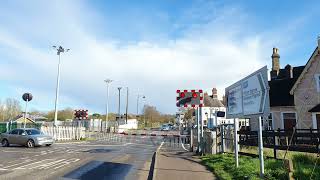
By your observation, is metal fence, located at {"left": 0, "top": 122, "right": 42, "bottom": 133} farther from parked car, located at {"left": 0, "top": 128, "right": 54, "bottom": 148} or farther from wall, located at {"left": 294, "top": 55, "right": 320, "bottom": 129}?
wall, located at {"left": 294, "top": 55, "right": 320, "bottom": 129}

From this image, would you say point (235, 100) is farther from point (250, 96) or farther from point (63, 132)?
point (63, 132)

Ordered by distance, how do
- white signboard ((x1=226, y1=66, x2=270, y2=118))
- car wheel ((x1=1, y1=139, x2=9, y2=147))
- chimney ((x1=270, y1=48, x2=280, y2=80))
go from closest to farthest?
white signboard ((x1=226, y1=66, x2=270, y2=118)) → car wheel ((x1=1, y1=139, x2=9, y2=147)) → chimney ((x1=270, y1=48, x2=280, y2=80))

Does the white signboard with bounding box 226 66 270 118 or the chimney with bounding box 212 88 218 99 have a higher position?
the chimney with bounding box 212 88 218 99

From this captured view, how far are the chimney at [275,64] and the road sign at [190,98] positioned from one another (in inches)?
964

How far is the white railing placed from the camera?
34750 mm

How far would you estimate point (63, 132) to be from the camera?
120 feet

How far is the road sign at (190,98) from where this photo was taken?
18266 mm

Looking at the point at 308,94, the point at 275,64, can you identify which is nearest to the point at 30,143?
the point at 308,94

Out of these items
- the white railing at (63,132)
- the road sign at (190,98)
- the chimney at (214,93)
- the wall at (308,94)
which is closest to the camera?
the road sign at (190,98)

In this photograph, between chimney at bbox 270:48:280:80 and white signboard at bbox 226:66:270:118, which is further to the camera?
chimney at bbox 270:48:280:80

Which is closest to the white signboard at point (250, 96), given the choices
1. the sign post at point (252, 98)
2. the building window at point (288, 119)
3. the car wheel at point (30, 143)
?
the sign post at point (252, 98)

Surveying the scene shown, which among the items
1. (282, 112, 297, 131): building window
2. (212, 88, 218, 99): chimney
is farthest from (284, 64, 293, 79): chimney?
(212, 88, 218, 99): chimney

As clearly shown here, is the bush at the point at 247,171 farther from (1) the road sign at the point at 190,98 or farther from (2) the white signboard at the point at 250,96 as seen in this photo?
(1) the road sign at the point at 190,98

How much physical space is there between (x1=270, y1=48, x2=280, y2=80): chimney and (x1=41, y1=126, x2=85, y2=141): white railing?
22.8m
